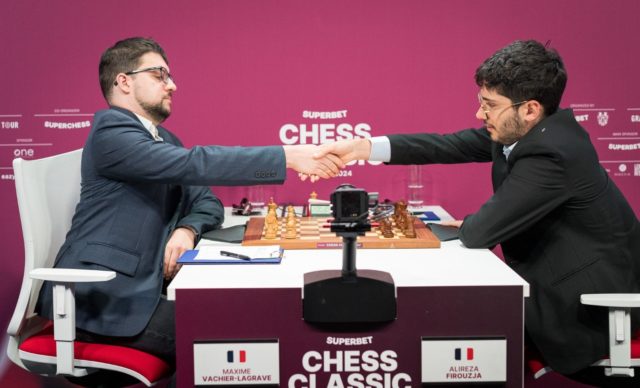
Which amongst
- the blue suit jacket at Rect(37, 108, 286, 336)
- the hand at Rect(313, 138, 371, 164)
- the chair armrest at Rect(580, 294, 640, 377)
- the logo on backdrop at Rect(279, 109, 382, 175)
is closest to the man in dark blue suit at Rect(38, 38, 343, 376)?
the blue suit jacket at Rect(37, 108, 286, 336)

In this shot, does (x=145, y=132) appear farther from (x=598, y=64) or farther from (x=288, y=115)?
(x=598, y=64)

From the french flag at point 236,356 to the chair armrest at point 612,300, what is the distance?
3.51 ft

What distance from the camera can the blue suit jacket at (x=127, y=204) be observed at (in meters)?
2.69

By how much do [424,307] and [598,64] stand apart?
2.45 m

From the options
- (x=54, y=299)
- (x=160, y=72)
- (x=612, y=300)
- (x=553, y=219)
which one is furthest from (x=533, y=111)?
(x=54, y=299)

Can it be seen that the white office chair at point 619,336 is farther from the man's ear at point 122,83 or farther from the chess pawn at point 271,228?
the man's ear at point 122,83

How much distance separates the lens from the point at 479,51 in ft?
13.4

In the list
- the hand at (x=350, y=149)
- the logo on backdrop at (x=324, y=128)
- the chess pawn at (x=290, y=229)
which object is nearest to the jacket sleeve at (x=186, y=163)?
the chess pawn at (x=290, y=229)

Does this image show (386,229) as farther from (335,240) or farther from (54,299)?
(54,299)

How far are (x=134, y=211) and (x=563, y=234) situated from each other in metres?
1.57

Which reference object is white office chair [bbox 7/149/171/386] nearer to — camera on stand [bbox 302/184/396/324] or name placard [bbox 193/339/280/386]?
name placard [bbox 193/339/280/386]

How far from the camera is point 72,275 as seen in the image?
247 centimetres

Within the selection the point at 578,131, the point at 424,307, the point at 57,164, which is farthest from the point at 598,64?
the point at 57,164

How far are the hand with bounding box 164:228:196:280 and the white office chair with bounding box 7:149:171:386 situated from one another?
41cm
